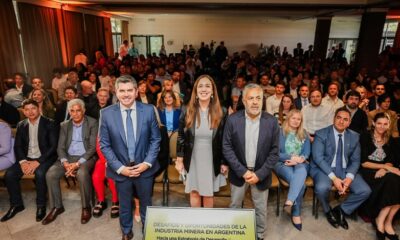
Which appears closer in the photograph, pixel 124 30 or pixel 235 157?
pixel 235 157

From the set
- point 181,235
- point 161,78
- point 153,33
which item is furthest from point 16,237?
point 153,33

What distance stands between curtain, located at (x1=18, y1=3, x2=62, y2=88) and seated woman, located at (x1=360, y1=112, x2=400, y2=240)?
25.4 ft

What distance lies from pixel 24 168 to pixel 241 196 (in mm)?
2464

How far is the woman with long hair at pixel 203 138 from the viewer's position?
245 cm

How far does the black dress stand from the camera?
2.79 meters

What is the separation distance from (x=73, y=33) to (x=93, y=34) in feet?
5.71

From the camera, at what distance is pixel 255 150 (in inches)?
95.3

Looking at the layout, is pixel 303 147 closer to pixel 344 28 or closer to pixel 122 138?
pixel 122 138

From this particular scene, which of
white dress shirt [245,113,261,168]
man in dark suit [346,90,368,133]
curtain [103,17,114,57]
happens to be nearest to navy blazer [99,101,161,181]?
white dress shirt [245,113,261,168]

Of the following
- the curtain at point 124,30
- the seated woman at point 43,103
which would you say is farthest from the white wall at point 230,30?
the seated woman at point 43,103

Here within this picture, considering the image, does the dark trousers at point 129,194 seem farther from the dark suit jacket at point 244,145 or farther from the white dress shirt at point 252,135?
the white dress shirt at point 252,135

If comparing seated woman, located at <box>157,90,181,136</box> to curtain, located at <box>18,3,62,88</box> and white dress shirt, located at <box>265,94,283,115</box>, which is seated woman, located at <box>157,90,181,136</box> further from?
curtain, located at <box>18,3,62,88</box>

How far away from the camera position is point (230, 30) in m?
16.9

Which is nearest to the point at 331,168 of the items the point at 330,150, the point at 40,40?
the point at 330,150
